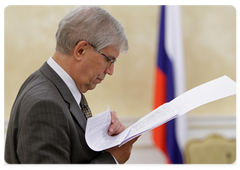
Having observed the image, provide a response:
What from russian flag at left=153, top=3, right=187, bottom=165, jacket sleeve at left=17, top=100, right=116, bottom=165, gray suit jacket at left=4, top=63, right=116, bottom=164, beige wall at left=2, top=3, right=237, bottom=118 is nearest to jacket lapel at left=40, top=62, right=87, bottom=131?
gray suit jacket at left=4, top=63, right=116, bottom=164

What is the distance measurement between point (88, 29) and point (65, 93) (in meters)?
0.32

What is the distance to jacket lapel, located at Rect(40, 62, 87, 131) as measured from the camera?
1276 millimetres

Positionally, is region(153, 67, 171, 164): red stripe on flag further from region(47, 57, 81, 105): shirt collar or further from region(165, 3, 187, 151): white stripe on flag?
region(47, 57, 81, 105): shirt collar

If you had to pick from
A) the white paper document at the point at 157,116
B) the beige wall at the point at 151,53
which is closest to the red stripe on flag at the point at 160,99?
the beige wall at the point at 151,53

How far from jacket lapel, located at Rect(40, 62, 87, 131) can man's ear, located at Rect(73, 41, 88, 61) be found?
0.44 ft

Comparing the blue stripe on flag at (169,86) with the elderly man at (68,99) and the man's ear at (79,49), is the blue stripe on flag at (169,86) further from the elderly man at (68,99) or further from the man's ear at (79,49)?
the man's ear at (79,49)

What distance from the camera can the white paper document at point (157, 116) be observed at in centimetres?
120

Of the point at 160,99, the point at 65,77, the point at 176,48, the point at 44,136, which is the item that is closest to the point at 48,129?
the point at 44,136

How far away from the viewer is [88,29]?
132 cm

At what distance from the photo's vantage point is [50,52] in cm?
348

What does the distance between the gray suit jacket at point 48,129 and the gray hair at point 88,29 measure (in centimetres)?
18

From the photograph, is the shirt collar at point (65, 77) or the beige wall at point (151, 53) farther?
the beige wall at point (151, 53)

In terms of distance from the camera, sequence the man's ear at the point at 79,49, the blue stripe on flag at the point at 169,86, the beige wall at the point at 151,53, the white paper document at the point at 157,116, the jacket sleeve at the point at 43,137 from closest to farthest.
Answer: the jacket sleeve at the point at 43,137 → the white paper document at the point at 157,116 → the man's ear at the point at 79,49 → the blue stripe on flag at the point at 169,86 → the beige wall at the point at 151,53

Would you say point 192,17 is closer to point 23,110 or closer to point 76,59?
point 76,59
